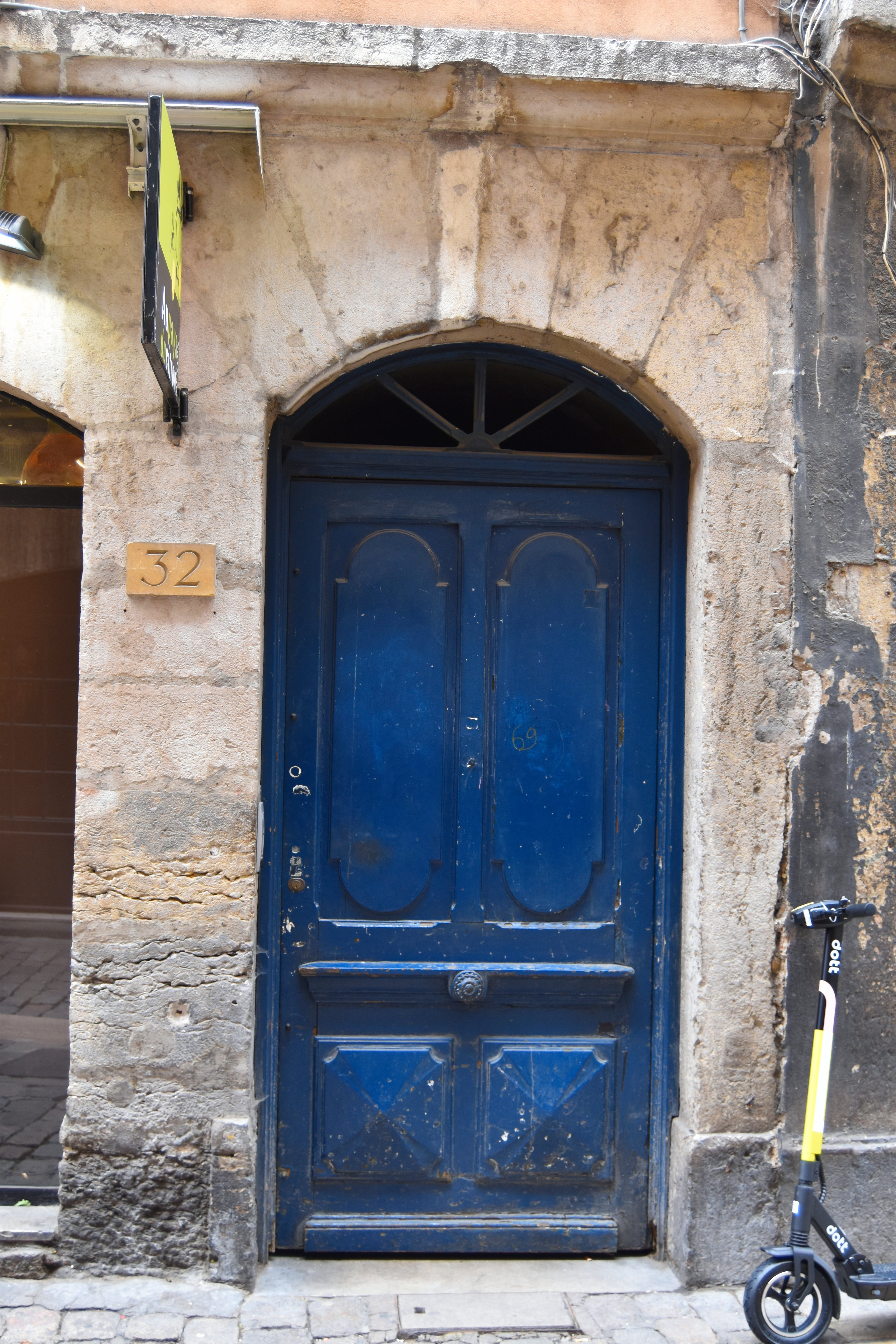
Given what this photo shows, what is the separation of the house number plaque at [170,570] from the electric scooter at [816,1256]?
223 cm

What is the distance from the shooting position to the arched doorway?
11.4ft

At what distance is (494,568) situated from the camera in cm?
359

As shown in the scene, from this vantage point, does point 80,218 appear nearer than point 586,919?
Yes

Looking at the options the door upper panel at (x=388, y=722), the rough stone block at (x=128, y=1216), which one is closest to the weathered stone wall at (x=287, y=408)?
the rough stone block at (x=128, y=1216)

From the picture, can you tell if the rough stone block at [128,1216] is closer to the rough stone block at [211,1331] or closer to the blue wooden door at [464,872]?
the rough stone block at [211,1331]

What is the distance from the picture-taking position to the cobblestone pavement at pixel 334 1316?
9.77 feet

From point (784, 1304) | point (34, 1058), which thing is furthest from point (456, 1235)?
point (34, 1058)

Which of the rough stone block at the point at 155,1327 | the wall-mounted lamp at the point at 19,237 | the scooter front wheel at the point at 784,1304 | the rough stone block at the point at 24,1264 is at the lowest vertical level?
the rough stone block at the point at 155,1327

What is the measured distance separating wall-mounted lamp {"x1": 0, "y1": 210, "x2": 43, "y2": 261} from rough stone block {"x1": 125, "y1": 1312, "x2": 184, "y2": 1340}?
11.3 ft

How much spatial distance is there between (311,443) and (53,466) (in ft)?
3.21

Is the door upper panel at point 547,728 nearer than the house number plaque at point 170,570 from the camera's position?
No

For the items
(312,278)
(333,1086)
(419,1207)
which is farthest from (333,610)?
(419,1207)

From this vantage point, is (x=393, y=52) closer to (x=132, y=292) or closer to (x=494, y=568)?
(x=132, y=292)

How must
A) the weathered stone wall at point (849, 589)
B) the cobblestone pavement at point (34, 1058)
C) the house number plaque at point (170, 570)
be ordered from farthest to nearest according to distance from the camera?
1. the cobblestone pavement at point (34, 1058)
2. the weathered stone wall at point (849, 589)
3. the house number plaque at point (170, 570)
